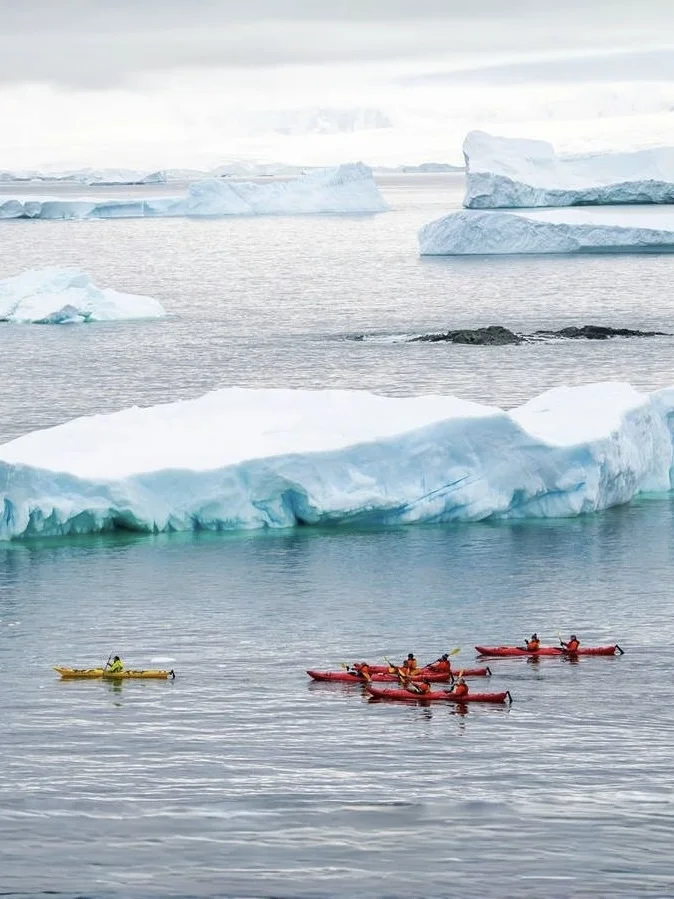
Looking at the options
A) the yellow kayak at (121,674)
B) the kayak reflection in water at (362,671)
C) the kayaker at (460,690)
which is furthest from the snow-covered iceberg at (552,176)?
the yellow kayak at (121,674)

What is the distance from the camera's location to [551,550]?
35906 millimetres

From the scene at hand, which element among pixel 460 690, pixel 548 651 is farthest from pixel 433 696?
pixel 548 651

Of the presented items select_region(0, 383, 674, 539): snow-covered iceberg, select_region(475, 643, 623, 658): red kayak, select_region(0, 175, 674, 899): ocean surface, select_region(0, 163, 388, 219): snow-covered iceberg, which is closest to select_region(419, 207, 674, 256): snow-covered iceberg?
select_region(0, 175, 674, 899): ocean surface

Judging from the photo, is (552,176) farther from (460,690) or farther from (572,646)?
(460,690)

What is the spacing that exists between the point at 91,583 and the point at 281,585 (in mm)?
3821

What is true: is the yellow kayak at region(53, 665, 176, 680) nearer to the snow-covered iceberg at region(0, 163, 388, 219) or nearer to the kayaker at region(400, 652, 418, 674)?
the kayaker at region(400, 652, 418, 674)

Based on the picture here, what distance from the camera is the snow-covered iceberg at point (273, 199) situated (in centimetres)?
16250

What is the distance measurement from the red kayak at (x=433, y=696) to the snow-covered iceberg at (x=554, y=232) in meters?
73.2

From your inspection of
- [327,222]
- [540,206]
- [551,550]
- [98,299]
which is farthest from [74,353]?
[327,222]

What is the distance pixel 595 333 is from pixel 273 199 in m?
103

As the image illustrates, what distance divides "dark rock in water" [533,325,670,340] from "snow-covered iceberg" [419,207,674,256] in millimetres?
29291

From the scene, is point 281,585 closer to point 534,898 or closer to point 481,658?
point 481,658

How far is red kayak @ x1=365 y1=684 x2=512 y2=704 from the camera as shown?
2735 cm

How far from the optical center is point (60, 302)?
76938 millimetres
